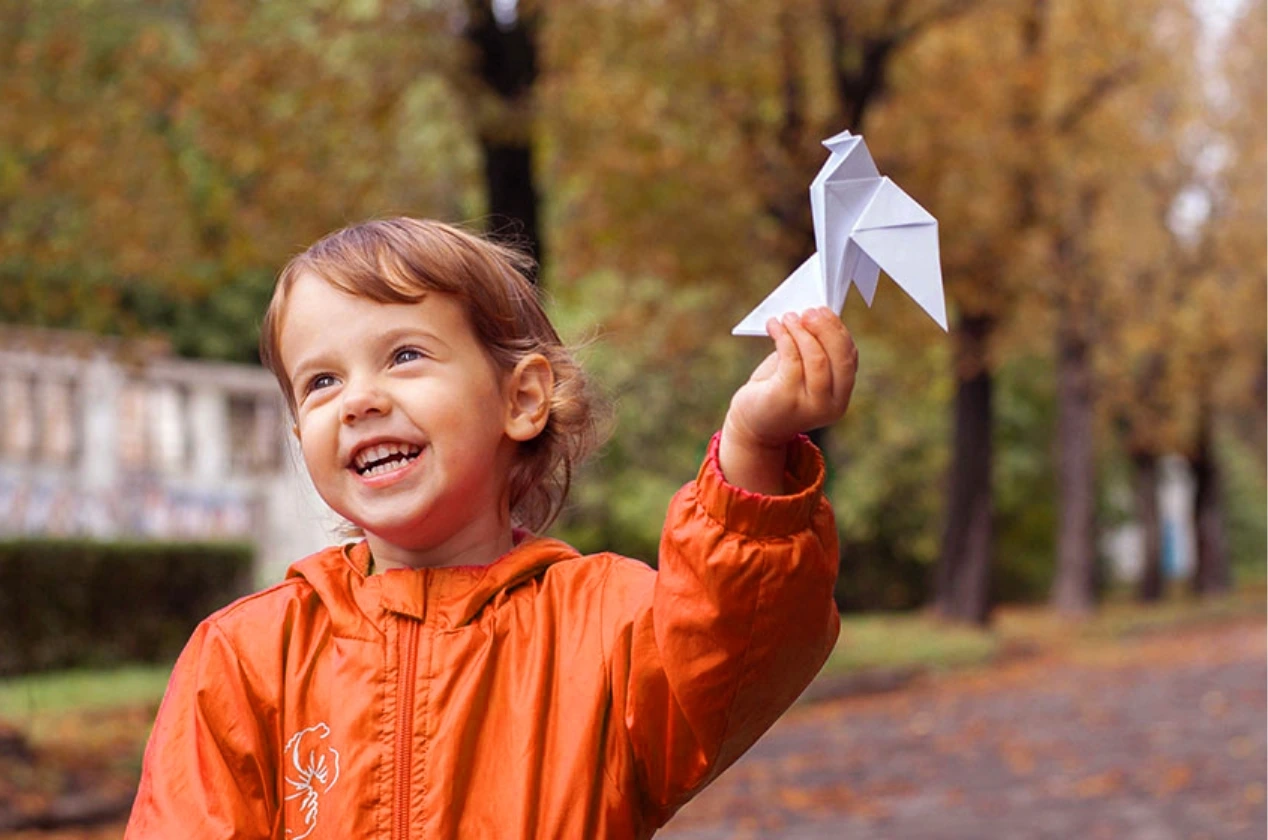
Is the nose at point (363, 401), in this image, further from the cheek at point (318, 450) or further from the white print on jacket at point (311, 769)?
the white print on jacket at point (311, 769)

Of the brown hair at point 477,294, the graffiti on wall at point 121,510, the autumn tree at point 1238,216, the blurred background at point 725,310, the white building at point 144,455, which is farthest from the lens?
the autumn tree at point 1238,216

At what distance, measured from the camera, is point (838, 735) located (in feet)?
41.1

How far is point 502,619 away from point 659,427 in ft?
80.3

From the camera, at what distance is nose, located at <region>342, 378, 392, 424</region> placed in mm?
2037

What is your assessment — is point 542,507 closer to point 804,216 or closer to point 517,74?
point 517,74

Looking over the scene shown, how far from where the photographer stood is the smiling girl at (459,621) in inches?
74.0

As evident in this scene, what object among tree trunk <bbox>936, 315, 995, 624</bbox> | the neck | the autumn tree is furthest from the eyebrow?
the autumn tree

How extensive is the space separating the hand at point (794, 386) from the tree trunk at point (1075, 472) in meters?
25.0

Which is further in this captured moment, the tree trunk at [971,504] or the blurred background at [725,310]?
the tree trunk at [971,504]

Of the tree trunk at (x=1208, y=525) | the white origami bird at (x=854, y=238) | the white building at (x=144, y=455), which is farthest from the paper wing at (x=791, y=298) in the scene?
the tree trunk at (x=1208, y=525)

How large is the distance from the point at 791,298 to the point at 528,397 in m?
0.47

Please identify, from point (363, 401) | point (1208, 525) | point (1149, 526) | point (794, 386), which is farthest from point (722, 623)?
point (1208, 525)

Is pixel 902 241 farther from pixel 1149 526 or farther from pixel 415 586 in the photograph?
pixel 1149 526

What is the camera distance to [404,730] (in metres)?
1.98
